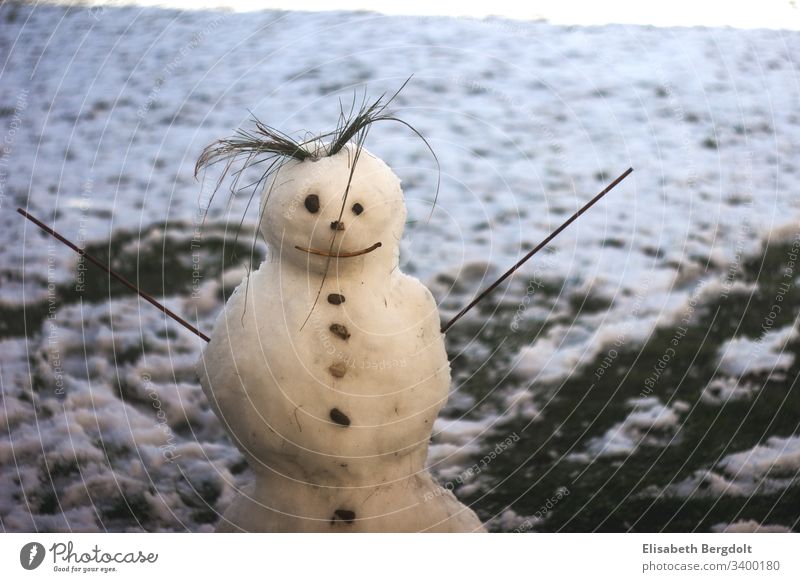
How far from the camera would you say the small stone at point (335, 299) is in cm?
111

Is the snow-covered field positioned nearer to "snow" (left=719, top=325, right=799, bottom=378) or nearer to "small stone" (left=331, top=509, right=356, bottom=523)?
"snow" (left=719, top=325, right=799, bottom=378)

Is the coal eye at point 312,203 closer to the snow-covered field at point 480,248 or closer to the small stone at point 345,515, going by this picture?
the small stone at point 345,515

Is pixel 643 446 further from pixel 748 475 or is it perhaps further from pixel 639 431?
pixel 748 475

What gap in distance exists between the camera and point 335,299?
3.63 feet

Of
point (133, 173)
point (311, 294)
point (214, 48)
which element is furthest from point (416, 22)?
point (311, 294)

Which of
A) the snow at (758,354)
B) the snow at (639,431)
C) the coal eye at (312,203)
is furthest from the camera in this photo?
the snow at (758,354)

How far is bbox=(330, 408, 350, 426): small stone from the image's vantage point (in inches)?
43.5

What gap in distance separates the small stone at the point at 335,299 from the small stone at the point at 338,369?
0.06 meters

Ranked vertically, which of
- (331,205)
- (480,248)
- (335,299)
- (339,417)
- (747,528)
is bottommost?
(747,528)

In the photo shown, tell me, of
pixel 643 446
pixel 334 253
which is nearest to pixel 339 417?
pixel 334 253

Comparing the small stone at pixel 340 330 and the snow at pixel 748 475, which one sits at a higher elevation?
the small stone at pixel 340 330

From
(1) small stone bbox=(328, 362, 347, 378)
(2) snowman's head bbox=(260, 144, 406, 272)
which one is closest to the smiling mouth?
(2) snowman's head bbox=(260, 144, 406, 272)
